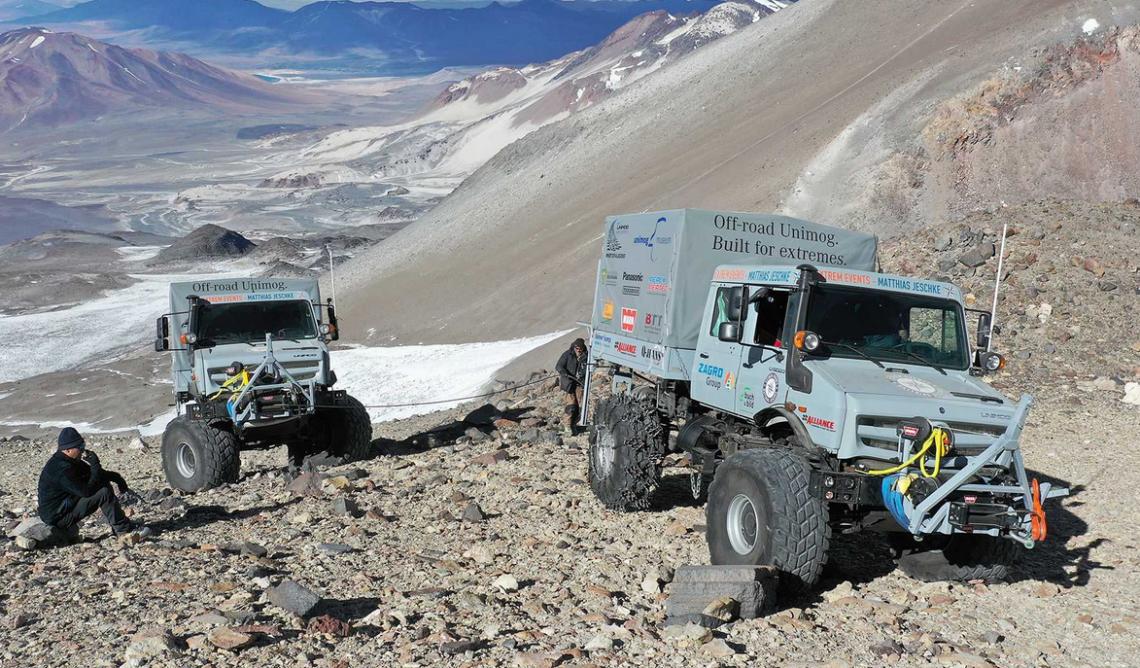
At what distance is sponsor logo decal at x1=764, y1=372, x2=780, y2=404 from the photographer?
341 inches

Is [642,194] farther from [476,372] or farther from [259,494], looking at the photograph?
[259,494]

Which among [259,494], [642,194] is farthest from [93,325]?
[259,494]

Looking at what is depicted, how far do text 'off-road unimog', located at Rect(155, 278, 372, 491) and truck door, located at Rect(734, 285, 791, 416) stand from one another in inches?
277

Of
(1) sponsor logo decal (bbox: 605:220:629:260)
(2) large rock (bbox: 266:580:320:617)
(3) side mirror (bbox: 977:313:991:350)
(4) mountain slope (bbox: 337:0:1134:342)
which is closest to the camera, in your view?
(2) large rock (bbox: 266:580:320:617)

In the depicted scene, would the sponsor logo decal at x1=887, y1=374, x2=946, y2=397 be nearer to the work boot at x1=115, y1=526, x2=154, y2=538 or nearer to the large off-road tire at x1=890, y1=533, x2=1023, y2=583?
the large off-road tire at x1=890, y1=533, x2=1023, y2=583

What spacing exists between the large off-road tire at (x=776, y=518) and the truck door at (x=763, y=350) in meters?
0.73

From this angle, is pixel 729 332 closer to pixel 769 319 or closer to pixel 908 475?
pixel 769 319

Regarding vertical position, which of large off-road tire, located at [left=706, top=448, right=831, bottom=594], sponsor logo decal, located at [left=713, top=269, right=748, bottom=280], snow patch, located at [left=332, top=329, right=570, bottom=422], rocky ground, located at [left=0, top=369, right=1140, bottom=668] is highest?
sponsor logo decal, located at [left=713, top=269, right=748, bottom=280]

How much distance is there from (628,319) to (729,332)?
2.95 m

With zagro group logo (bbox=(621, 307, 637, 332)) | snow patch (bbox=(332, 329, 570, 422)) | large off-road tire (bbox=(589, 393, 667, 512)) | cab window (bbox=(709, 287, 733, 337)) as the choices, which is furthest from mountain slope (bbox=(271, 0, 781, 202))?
cab window (bbox=(709, 287, 733, 337))

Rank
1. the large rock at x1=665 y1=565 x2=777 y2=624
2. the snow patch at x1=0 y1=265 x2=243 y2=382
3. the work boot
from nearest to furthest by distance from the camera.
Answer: the large rock at x1=665 y1=565 x2=777 y2=624 < the work boot < the snow patch at x1=0 y1=265 x2=243 y2=382

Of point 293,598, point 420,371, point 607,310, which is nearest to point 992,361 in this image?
point 607,310

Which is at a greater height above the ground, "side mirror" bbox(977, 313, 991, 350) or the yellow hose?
"side mirror" bbox(977, 313, 991, 350)

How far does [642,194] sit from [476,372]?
1559cm
